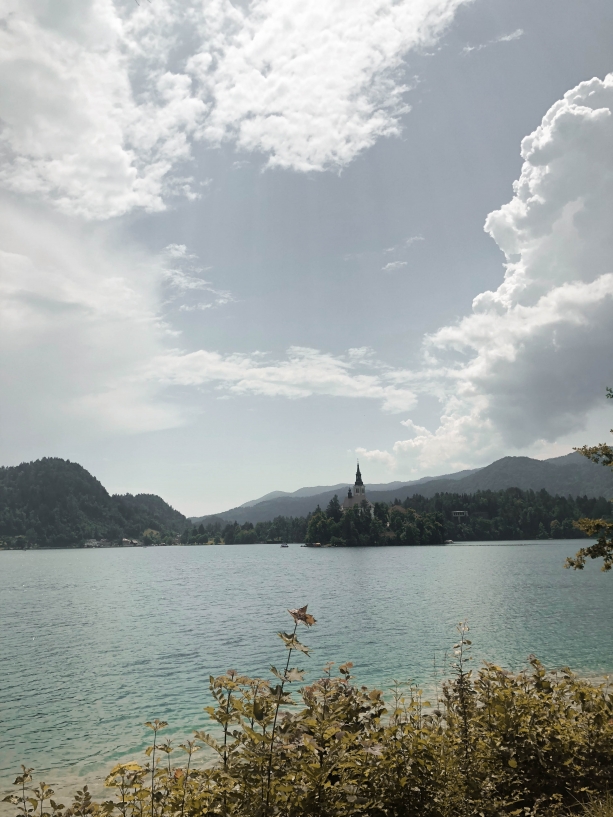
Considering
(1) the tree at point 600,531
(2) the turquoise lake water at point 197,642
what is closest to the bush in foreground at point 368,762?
(1) the tree at point 600,531

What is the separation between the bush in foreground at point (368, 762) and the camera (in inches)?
231

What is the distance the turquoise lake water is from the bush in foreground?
12.8 m

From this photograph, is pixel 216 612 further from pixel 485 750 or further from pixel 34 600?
pixel 485 750

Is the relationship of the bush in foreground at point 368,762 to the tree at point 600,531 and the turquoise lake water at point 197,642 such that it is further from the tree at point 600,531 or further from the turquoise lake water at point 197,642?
the turquoise lake water at point 197,642

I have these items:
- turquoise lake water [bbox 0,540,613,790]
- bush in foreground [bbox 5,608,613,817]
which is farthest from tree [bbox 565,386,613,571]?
turquoise lake water [bbox 0,540,613,790]

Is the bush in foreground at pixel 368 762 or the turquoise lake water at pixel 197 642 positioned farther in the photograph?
the turquoise lake water at pixel 197 642

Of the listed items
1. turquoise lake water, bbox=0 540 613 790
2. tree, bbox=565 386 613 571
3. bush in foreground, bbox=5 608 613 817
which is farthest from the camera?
turquoise lake water, bbox=0 540 613 790

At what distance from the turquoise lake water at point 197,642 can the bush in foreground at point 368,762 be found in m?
12.8

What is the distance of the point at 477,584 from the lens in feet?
266

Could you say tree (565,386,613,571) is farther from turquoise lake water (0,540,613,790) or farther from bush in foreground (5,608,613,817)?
turquoise lake water (0,540,613,790)

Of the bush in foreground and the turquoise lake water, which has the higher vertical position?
the bush in foreground

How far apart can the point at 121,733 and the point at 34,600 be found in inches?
2525

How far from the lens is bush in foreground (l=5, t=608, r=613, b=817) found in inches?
231

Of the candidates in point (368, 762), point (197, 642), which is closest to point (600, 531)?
point (368, 762)
